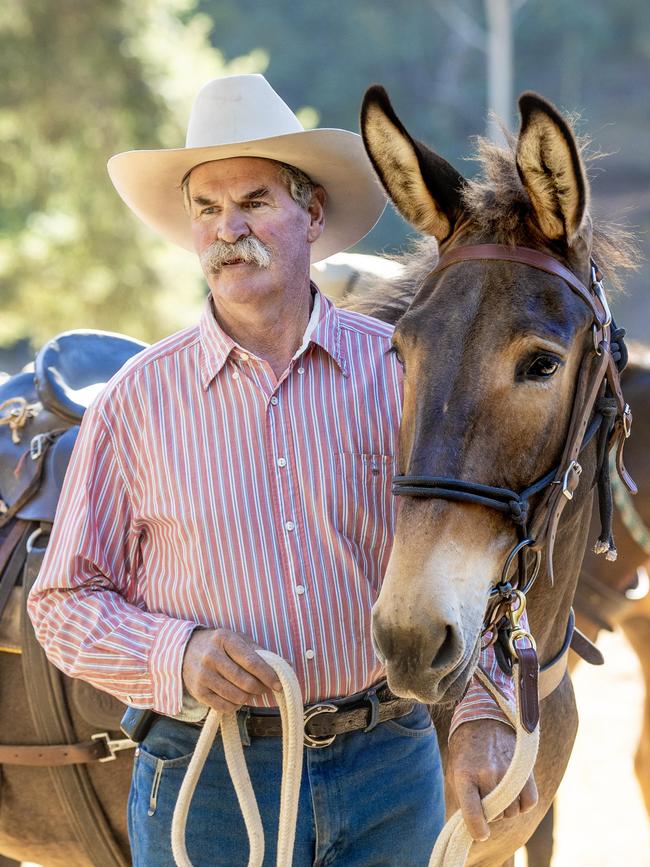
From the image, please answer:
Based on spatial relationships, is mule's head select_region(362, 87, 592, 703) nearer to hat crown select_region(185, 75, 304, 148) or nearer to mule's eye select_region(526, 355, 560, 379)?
mule's eye select_region(526, 355, 560, 379)

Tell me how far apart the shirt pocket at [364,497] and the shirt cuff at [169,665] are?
1.34 feet

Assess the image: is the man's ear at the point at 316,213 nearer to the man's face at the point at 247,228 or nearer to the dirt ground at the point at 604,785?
the man's face at the point at 247,228

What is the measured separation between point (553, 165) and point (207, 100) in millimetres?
1002

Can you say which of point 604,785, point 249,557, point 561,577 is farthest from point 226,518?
point 604,785

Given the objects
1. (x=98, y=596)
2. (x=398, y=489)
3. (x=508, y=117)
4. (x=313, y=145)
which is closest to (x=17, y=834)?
(x=98, y=596)

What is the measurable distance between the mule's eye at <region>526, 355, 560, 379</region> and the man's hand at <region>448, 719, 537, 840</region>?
70cm

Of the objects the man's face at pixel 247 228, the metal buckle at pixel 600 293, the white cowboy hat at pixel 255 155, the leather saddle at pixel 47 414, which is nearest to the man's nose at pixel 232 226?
the man's face at pixel 247 228

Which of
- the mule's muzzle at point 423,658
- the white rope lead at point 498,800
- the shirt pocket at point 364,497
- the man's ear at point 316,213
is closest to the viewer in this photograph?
the mule's muzzle at point 423,658

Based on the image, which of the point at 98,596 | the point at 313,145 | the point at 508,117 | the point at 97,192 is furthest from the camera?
the point at 508,117

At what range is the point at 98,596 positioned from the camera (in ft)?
7.07

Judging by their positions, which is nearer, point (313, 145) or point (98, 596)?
point (98, 596)

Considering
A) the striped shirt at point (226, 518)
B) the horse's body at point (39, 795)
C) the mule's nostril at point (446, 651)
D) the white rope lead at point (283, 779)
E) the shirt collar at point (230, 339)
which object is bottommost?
the horse's body at point (39, 795)

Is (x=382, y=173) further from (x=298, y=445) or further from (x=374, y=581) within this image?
(x=374, y=581)

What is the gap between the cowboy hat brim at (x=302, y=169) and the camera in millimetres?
2418
